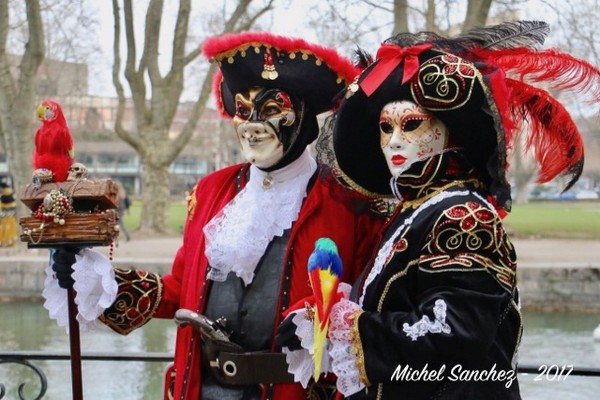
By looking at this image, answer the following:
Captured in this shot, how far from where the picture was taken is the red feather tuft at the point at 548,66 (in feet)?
7.59

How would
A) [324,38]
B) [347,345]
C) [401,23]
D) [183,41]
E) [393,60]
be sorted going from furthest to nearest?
[183,41], [324,38], [401,23], [393,60], [347,345]

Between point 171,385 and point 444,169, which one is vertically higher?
point 444,169

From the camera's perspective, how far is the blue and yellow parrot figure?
6.74ft

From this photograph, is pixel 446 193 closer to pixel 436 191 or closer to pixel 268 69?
pixel 436 191

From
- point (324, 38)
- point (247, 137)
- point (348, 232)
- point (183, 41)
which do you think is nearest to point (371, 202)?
point (348, 232)

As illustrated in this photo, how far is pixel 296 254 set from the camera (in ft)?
8.48

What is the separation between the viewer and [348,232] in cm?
261

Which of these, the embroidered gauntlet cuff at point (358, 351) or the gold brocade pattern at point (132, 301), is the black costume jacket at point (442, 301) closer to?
the embroidered gauntlet cuff at point (358, 351)

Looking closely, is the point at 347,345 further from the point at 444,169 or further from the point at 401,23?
the point at 401,23

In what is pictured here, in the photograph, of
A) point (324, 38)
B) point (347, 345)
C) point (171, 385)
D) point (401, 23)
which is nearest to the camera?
point (347, 345)

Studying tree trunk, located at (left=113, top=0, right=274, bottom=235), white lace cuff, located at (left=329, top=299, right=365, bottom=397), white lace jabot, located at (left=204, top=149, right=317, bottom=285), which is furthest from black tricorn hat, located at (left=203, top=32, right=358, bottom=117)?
tree trunk, located at (left=113, top=0, right=274, bottom=235)

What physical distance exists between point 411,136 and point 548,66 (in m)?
0.49

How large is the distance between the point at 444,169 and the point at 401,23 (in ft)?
33.0

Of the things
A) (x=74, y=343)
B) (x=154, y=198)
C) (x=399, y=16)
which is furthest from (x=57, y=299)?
(x=154, y=198)
